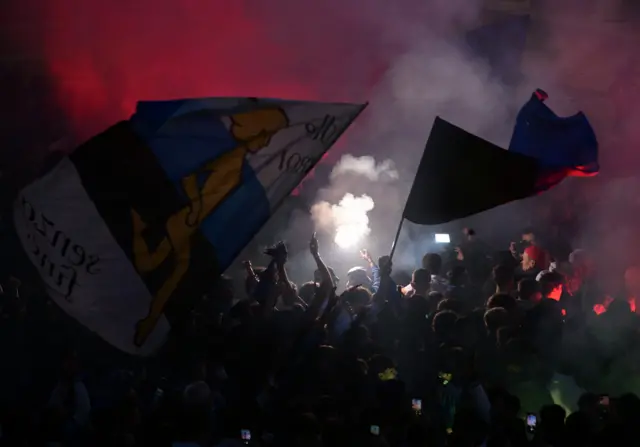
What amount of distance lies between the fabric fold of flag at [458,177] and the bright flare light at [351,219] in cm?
429

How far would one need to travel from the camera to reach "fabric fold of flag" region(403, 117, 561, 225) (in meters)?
4.16

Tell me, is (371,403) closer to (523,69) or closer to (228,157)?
(228,157)

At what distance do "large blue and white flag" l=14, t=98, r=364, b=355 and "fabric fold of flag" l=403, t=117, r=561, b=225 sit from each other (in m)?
0.76

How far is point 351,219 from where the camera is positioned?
893cm

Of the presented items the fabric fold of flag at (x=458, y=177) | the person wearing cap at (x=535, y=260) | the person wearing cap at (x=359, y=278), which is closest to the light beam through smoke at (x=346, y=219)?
the person wearing cap at (x=359, y=278)

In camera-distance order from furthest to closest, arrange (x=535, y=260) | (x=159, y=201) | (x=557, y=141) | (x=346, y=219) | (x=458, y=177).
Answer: (x=346, y=219), (x=535, y=260), (x=557, y=141), (x=458, y=177), (x=159, y=201)

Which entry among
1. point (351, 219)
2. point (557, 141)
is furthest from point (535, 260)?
point (351, 219)

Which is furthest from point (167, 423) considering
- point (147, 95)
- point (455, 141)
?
point (147, 95)

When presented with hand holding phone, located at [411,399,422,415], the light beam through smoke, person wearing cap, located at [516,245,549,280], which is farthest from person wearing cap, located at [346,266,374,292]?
hand holding phone, located at [411,399,422,415]

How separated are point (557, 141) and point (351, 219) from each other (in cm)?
411

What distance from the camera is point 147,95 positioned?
33.7ft

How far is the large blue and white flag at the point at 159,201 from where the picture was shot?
3301 millimetres

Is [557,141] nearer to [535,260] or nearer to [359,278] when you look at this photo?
[535,260]

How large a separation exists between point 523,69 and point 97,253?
341 inches
